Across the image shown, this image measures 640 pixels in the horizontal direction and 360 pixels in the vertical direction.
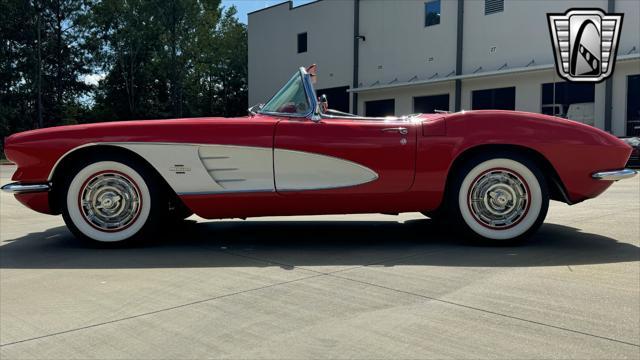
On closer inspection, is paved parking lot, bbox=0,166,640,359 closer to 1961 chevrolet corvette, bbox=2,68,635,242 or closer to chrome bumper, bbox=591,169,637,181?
1961 chevrolet corvette, bbox=2,68,635,242

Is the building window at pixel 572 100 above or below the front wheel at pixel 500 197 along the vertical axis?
above

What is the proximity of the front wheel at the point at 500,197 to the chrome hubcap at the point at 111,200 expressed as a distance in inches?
95.7

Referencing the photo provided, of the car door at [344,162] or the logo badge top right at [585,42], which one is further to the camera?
the logo badge top right at [585,42]

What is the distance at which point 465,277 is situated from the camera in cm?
307

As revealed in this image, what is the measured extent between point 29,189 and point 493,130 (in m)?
3.51

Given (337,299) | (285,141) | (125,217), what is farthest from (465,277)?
(125,217)

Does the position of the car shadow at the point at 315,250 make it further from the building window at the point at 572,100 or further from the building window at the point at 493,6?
the building window at the point at 493,6

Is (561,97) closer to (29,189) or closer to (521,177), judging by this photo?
(521,177)

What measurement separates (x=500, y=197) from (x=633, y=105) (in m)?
20.2

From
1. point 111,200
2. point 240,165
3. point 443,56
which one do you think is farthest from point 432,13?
point 111,200

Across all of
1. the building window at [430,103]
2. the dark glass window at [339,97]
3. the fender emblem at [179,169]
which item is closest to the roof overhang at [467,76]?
the building window at [430,103]

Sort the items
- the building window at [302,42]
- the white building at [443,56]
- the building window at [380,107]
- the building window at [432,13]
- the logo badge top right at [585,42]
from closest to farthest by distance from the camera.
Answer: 1. the logo badge top right at [585,42]
2. the white building at [443,56]
3. the building window at [432,13]
4. the building window at [380,107]
5. the building window at [302,42]

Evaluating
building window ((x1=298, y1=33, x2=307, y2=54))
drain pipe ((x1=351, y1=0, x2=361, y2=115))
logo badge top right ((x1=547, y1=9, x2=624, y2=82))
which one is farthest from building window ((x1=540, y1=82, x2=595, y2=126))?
building window ((x1=298, y1=33, x2=307, y2=54))

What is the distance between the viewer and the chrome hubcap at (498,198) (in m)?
3.97
